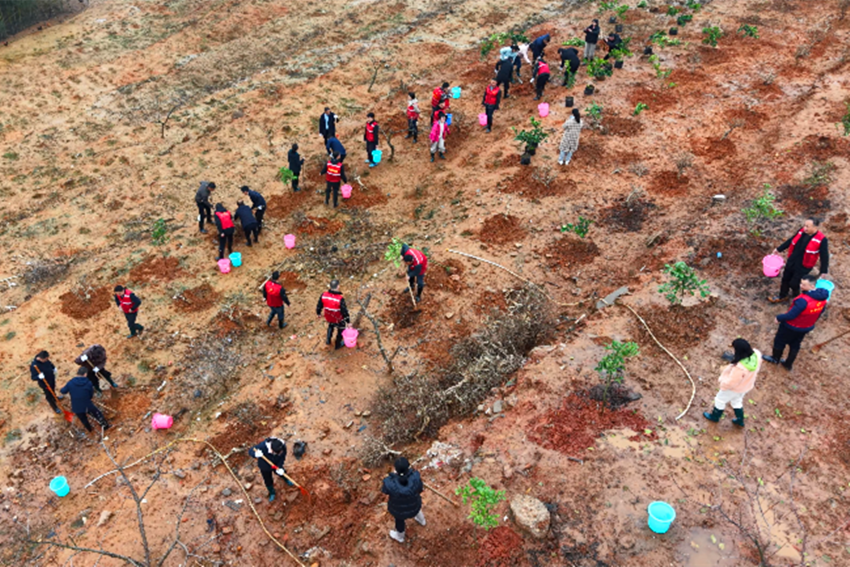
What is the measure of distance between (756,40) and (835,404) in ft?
48.7

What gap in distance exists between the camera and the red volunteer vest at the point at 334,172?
12.1 metres

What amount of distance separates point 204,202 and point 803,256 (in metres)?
11.0

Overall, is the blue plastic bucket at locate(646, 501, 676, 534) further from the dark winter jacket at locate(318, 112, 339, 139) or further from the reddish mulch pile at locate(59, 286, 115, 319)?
the dark winter jacket at locate(318, 112, 339, 139)

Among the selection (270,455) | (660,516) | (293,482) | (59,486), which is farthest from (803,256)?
(59,486)

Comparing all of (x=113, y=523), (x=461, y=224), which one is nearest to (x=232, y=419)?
(x=113, y=523)

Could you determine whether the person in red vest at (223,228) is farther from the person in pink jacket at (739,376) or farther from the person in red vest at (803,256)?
the person in red vest at (803,256)

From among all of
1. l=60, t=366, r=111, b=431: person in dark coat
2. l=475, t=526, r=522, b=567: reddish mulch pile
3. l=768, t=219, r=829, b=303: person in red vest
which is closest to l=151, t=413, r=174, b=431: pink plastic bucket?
l=60, t=366, r=111, b=431: person in dark coat

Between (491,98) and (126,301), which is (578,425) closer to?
(126,301)

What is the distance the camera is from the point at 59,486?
721 cm

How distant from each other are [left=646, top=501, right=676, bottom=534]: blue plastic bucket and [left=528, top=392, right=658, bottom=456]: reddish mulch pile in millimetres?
1065

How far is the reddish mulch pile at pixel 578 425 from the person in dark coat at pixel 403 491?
5.87ft

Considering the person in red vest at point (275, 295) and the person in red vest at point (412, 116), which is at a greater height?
the person in red vest at point (412, 116)

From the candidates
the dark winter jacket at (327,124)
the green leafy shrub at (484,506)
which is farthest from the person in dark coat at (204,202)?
the green leafy shrub at (484,506)

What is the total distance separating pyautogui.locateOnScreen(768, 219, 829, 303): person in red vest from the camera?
7.70m
